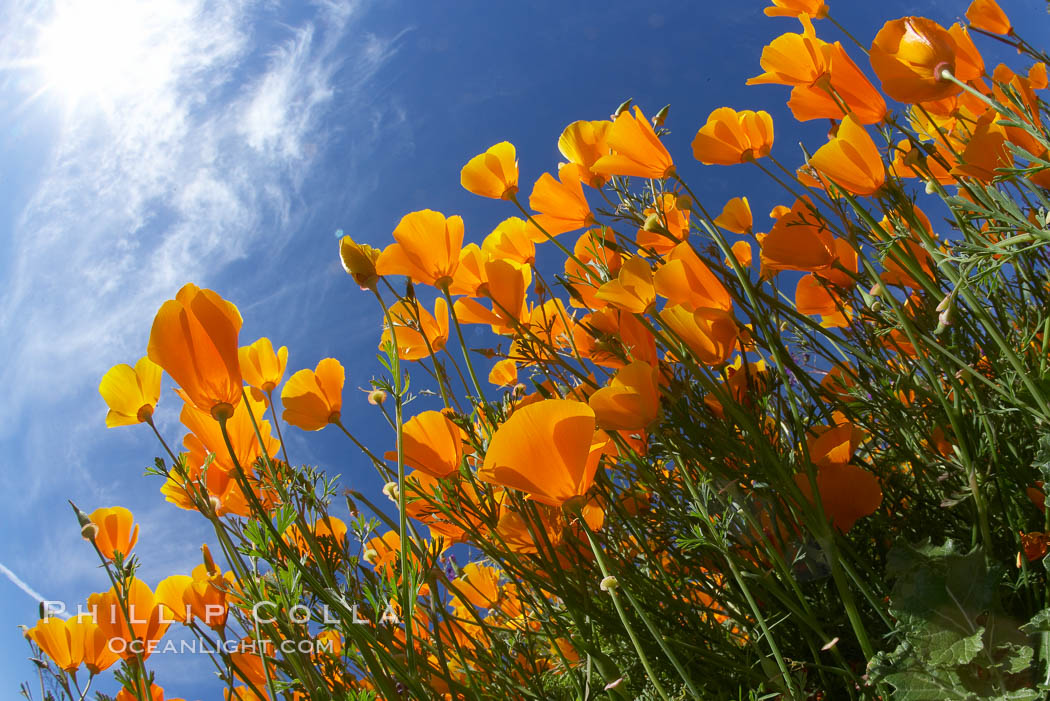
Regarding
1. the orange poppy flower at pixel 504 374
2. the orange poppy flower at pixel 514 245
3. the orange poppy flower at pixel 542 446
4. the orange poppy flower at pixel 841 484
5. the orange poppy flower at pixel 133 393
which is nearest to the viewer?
the orange poppy flower at pixel 542 446

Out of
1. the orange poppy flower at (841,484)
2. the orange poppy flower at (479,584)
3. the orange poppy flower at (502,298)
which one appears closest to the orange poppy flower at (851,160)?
the orange poppy flower at (841,484)

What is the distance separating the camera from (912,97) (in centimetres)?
100

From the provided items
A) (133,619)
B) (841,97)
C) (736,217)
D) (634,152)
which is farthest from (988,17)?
(133,619)

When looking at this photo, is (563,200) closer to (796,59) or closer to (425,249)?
(425,249)

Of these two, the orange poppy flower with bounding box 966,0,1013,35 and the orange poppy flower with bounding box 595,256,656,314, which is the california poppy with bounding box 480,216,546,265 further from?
the orange poppy flower with bounding box 966,0,1013,35

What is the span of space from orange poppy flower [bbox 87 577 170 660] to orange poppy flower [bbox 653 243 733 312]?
1.02 metres

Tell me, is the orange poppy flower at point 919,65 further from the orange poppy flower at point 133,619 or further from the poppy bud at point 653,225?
the orange poppy flower at point 133,619

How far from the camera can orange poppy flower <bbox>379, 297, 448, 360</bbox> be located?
130 centimetres

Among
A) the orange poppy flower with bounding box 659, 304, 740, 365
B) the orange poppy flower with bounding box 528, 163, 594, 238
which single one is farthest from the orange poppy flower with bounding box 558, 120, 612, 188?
the orange poppy flower with bounding box 659, 304, 740, 365

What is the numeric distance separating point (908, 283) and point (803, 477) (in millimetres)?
501

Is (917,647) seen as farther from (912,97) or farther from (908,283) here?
(912,97)

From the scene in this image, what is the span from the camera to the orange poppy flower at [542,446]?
32.2 inches

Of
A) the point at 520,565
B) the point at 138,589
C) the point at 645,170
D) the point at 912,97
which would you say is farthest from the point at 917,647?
the point at 138,589

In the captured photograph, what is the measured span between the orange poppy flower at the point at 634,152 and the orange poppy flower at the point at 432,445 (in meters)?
0.59
